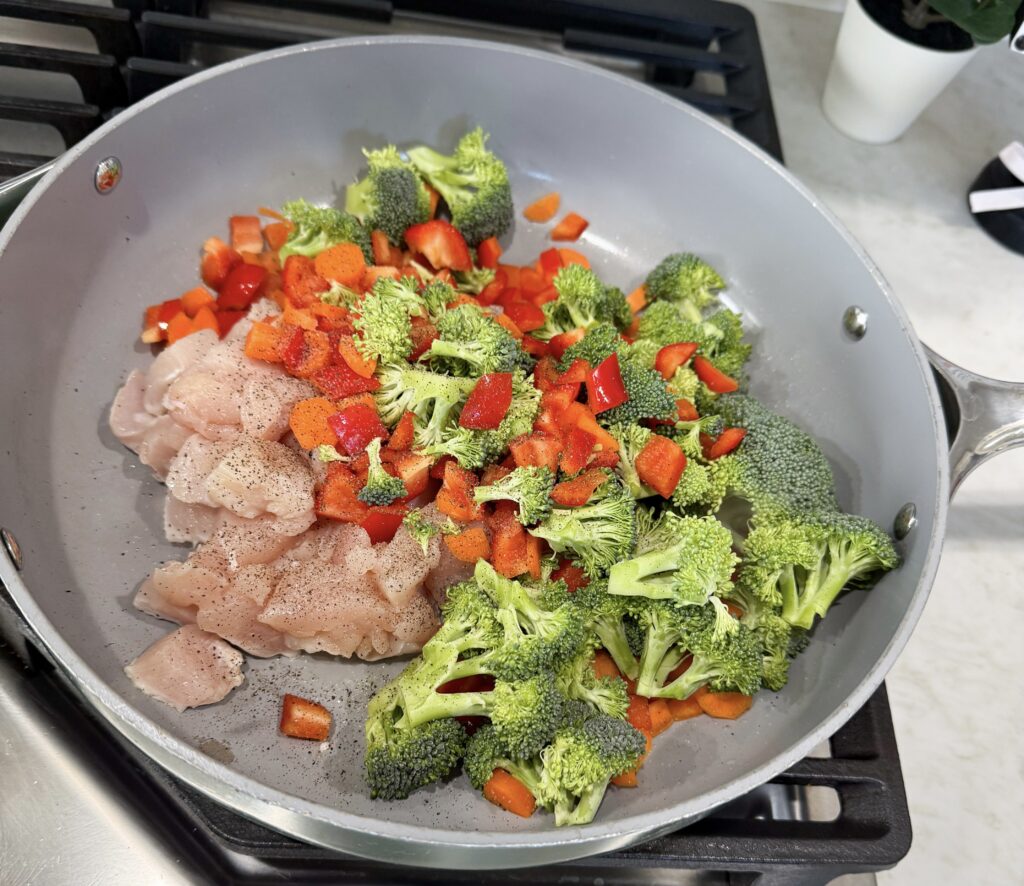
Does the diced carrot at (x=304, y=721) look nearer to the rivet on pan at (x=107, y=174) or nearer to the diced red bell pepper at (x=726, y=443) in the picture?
the diced red bell pepper at (x=726, y=443)

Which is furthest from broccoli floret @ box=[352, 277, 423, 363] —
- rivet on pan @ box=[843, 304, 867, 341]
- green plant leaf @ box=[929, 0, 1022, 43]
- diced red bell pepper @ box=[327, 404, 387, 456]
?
green plant leaf @ box=[929, 0, 1022, 43]

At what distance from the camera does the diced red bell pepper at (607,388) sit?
1.59 meters

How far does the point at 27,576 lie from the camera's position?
1.40m

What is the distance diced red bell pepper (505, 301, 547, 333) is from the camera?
1772 mm

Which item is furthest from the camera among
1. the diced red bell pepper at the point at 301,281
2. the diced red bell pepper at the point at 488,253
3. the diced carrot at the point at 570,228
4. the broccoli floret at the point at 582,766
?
the diced carrot at the point at 570,228

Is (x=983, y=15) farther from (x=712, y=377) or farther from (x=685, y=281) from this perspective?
(x=712, y=377)

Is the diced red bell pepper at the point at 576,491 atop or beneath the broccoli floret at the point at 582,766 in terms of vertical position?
atop

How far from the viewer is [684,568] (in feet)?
4.64

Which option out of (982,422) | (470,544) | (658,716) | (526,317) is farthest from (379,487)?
(982,422)

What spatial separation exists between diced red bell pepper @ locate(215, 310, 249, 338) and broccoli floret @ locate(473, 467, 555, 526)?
653mm

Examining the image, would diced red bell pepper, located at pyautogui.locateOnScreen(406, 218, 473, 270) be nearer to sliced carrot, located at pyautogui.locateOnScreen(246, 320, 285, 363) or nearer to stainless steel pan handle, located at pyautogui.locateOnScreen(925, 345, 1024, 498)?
sliced carrot, located at pyautogui.locateOnScreen(246, 320, 285, 363)

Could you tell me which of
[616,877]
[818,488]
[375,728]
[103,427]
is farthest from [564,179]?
[616,877]

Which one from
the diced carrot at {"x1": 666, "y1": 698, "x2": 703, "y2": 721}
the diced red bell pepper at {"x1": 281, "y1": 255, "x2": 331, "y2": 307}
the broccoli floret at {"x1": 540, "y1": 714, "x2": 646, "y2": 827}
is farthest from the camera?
the diced red bell pepper at {"x1": 281, "y1": 255, "x2": 331, "y2": 307}

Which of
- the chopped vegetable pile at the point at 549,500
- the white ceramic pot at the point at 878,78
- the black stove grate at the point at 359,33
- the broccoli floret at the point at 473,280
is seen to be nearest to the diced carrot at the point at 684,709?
the chopped vegetable pile at the point at 549,500
